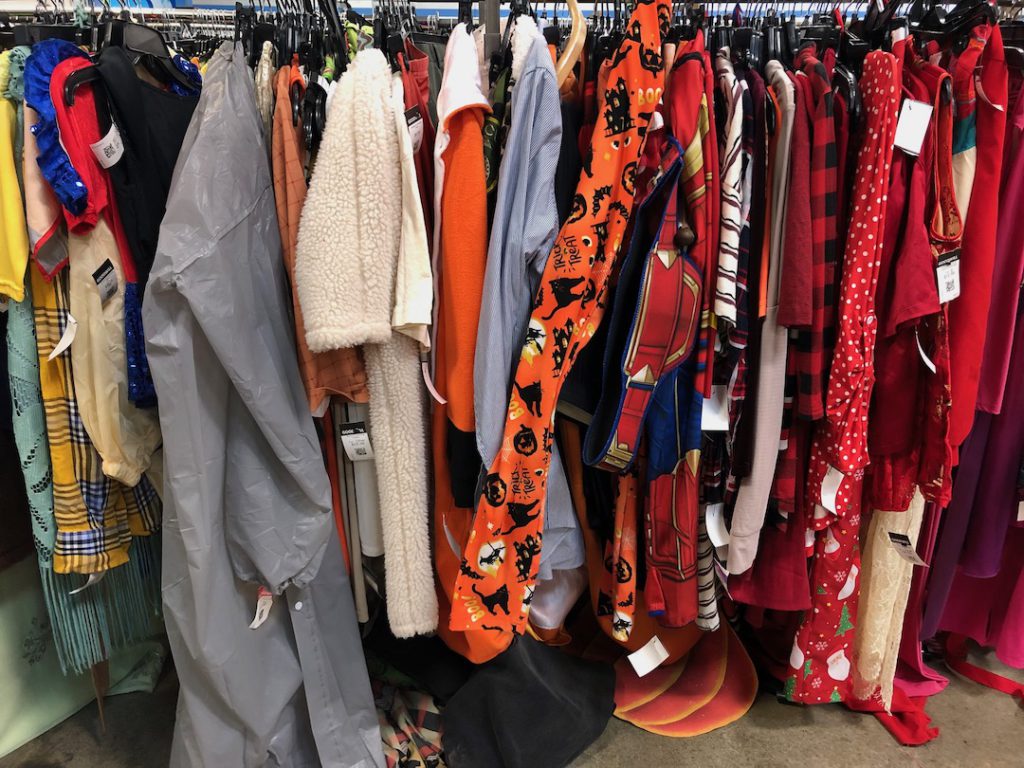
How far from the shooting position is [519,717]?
1.28m

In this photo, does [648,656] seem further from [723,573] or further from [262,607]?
[262,607]

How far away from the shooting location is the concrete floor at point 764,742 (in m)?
1.30

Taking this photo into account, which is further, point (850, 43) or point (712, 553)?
point (712, 553)

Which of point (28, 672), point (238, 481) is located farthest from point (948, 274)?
point (28, 672)

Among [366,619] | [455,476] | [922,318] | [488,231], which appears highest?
[488,231]

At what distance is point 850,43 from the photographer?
104 cm

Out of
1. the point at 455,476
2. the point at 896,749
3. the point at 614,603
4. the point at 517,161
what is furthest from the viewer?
the point at 896,749

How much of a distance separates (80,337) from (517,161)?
28.3 inches

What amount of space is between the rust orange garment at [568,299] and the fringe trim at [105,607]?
2.20ft

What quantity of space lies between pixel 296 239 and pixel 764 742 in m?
1.31

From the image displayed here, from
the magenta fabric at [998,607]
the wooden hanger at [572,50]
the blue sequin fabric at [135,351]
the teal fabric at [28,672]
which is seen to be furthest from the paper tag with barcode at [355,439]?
the magenta fabric at [998,607]

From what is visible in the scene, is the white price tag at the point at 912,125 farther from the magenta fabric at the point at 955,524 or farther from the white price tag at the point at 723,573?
the white price tag at the point at 723,573

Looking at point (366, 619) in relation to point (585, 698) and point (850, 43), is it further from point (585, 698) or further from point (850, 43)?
point (850, 43)

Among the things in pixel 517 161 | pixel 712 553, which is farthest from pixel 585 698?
pixel 517 161
